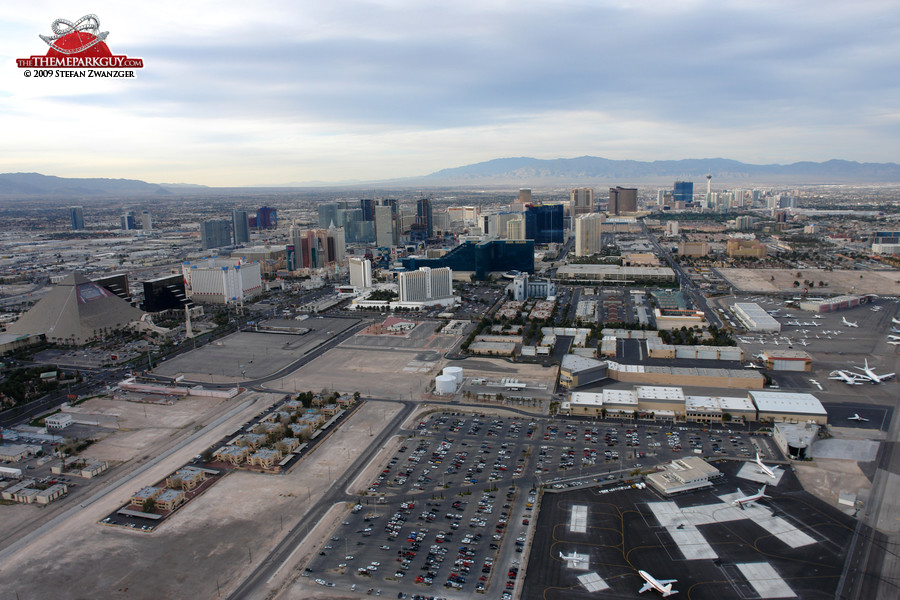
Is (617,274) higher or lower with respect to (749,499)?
higher

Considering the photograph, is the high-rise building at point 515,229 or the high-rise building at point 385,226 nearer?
the high-rise building at point 515,229

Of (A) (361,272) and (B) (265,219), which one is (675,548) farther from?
(B) (265,219)

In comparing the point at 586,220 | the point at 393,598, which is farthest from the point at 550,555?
the point at 586,220

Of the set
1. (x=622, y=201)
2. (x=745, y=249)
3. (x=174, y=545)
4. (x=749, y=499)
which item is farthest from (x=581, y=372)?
(x=622, y=201)

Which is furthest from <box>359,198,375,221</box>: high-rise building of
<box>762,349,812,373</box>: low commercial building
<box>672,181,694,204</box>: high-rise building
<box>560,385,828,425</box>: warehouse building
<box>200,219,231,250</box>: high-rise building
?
<box>672,181,694,204</box>: high-rise building

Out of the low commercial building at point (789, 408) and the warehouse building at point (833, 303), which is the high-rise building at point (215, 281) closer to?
the low commercial building at point (789, 408)

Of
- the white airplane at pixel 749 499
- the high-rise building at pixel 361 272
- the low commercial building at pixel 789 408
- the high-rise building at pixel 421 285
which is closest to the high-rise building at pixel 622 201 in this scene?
the high-rise building at pixel 361 272
